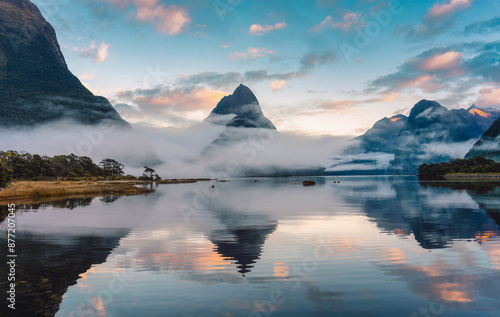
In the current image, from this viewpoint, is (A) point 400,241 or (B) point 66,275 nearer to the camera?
(B) point 66,275

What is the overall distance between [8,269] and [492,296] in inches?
951

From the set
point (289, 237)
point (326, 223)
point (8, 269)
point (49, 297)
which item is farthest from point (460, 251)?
point (8, 269)

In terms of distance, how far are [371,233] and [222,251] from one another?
14984 mm

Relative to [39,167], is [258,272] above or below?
below

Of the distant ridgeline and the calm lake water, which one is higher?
the distant ridgeline

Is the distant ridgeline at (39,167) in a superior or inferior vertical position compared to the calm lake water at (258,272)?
superior

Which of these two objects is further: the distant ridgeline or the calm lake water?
the distant ridgeline

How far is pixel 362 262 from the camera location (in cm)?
1850

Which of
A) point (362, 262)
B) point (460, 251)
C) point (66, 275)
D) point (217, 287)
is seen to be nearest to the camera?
point (217, 287)

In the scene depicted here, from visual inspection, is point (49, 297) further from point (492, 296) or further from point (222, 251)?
Answer: point (492, 296)

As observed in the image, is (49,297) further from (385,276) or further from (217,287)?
(385,276)

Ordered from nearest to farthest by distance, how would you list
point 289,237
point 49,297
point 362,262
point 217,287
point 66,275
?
1. point 49,297
2. point 217,287
3. point 66,275
4. point 362,262
5. point 289,237

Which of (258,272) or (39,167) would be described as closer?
(258,272)

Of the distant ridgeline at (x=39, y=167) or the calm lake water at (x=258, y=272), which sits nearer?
the calm lake water at (x=258, y=272)
